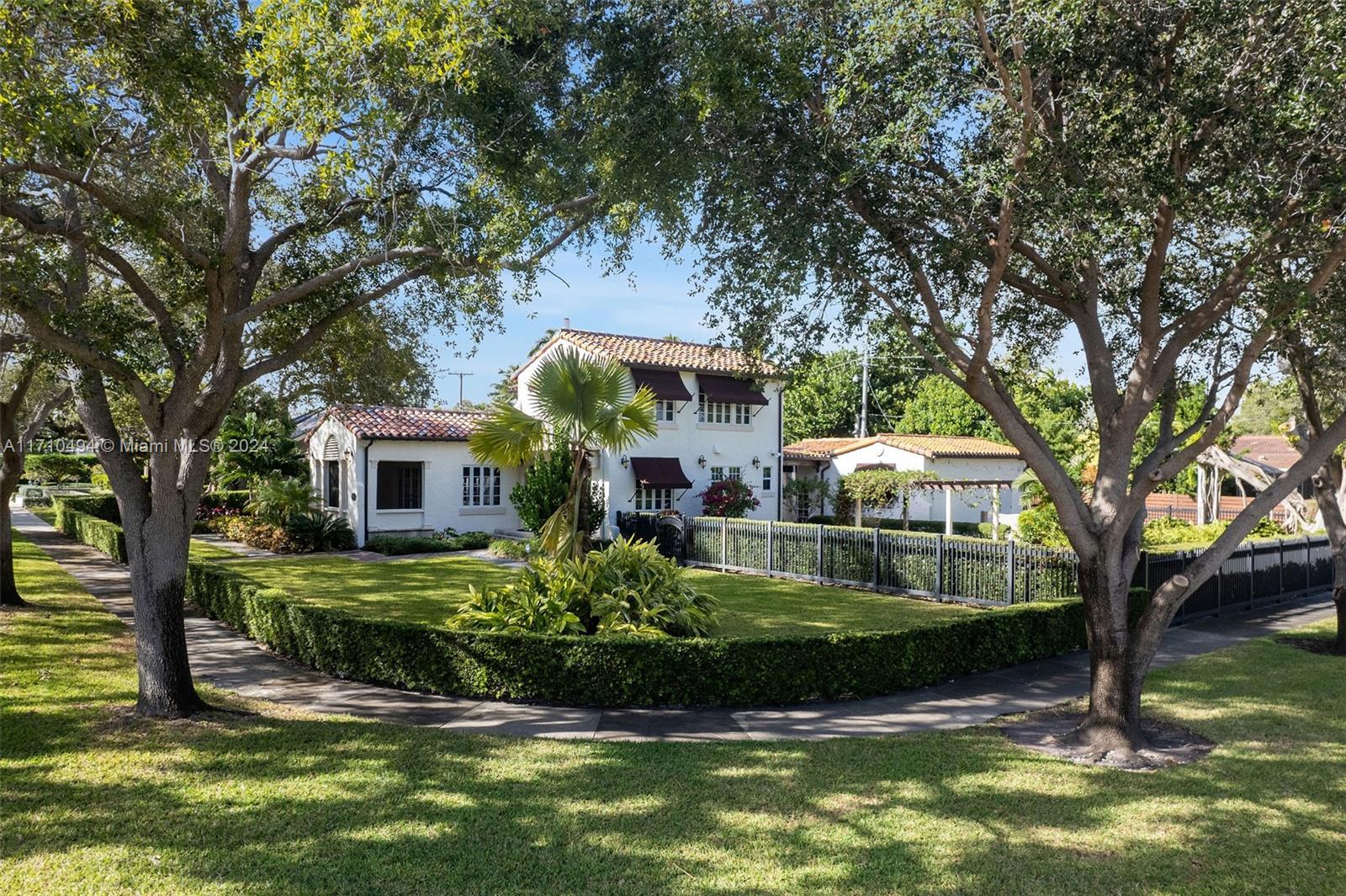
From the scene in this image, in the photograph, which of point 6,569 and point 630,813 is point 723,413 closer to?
point 6,569

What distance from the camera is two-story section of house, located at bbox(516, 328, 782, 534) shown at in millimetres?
25734

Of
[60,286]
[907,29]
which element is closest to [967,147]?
[907,29]

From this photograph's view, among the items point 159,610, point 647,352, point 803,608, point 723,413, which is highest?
point 647,352

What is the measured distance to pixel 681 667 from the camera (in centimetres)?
940

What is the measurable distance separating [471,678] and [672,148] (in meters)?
6.28

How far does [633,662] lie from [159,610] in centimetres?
484

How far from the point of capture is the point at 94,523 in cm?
2459

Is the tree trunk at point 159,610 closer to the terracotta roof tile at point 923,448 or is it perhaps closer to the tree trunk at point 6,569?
the tree trunk at point 6,569

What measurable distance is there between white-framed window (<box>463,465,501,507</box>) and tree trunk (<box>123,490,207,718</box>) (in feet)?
64.2

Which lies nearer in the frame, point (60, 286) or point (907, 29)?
point (907, 29)

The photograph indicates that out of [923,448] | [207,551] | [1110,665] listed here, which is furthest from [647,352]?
[1110,665]

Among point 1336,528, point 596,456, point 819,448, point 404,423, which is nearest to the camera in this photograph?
point 1336,528

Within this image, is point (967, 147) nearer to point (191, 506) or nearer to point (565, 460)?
point (191, 506)

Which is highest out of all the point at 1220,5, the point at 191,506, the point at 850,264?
the point at 1220,5
